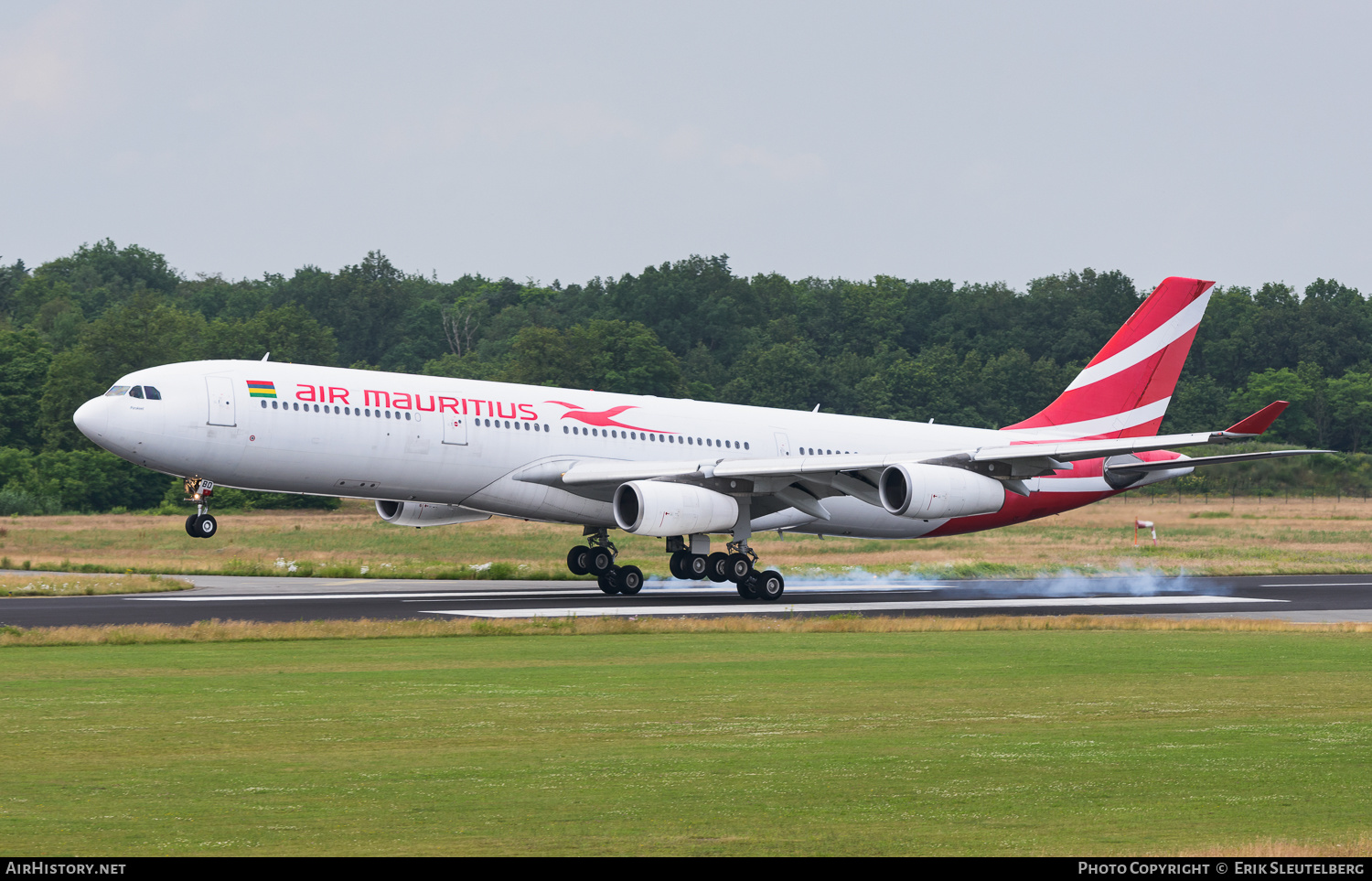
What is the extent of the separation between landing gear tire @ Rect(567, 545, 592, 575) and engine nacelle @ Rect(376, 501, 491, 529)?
10.1ft

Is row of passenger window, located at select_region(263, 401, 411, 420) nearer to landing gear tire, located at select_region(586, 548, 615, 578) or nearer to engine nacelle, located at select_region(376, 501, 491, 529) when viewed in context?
engine nacelle, located at select_region(376, 501, 491, 529)

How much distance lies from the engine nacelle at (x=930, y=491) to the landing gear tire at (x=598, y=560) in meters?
8.49

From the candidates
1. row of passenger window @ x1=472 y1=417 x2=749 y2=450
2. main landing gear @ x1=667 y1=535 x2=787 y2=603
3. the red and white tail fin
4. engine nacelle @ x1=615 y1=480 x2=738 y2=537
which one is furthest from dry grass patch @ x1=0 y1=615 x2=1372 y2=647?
the red and white tail fin

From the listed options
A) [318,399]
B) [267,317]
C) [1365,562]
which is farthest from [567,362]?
[318,399]

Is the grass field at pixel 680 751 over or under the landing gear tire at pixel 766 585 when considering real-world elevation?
under

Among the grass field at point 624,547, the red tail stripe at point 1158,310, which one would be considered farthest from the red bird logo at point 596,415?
the red tail stripe at point 1158,310

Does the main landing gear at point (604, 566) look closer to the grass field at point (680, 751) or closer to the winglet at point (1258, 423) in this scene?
the winglet at point (1258, 423)

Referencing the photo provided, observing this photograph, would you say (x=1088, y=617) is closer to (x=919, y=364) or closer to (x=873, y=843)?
(x=873, y=843)

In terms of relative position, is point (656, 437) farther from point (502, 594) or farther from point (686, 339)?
A: point (686, 339)

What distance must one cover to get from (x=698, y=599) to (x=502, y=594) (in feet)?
17.0

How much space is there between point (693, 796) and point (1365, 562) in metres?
48.0

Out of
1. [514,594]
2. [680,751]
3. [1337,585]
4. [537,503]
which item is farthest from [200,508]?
[1337,585]

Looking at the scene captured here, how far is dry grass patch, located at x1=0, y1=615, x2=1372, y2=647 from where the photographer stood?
26031 mm

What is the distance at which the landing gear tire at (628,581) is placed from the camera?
4122cm
